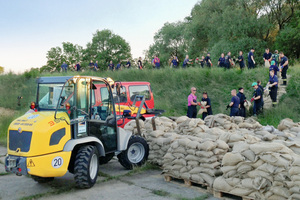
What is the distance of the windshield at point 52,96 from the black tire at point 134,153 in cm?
216

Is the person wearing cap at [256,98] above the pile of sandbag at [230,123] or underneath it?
above

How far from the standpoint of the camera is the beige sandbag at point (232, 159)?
213 inches

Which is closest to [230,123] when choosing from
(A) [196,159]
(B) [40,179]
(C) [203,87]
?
(A) [196,159]

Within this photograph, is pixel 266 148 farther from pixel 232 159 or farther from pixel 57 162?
pixel 57 162

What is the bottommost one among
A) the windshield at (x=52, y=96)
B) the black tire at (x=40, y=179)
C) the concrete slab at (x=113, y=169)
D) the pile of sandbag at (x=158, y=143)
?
the concrete slab at (x=113, y=169)

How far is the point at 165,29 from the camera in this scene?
58.6 meters

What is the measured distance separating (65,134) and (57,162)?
21.5 inches

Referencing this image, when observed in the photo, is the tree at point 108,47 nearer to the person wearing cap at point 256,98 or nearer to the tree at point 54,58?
the tree at point 54,58

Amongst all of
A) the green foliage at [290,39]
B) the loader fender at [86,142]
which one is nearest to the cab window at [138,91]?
the loader fender at [86,142]

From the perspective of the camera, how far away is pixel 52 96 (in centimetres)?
635

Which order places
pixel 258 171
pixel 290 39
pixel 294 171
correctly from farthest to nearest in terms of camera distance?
1. pixel 290 39
2. pixel 258 171
3. pixel 294 171

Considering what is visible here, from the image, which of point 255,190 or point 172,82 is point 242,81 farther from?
point 255,190

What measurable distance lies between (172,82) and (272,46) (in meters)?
15.0

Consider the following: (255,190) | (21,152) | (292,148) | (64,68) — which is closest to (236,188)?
(255,190)
